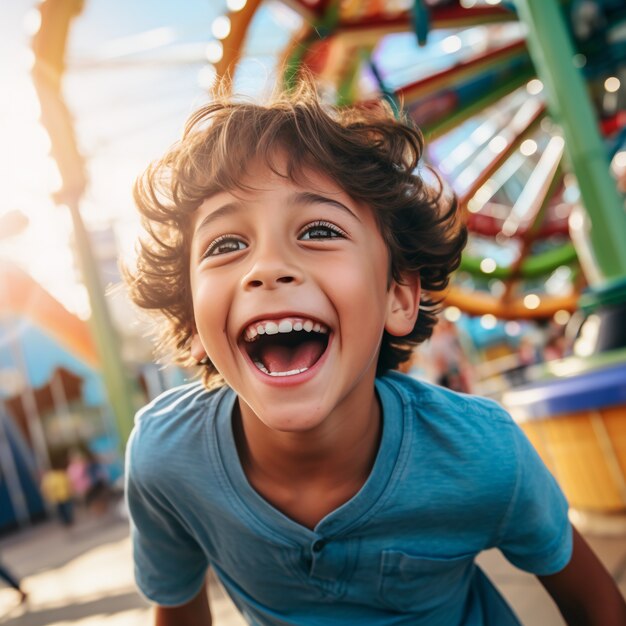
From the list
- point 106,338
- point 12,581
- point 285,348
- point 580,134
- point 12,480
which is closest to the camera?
point 285,348

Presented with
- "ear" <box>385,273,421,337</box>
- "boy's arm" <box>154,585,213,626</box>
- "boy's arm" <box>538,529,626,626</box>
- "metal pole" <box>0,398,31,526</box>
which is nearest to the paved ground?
"boy's arm" <box>538,529,626,626</box>

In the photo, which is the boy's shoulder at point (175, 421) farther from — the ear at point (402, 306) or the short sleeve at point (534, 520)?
the short sleeve at point (534, 520)

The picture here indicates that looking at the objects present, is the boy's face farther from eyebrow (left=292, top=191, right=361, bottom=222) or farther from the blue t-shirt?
the blue t-shirt

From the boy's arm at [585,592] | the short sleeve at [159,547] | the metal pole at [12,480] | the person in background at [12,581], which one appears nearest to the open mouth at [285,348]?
the short sleeve at [159,547]

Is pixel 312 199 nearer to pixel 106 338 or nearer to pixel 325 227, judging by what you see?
pixel 325 227

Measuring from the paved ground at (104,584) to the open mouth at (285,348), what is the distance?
3.96ft

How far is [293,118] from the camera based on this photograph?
1.10 metres

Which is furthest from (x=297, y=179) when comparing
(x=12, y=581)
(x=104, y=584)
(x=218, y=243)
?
(x=12, y=581)

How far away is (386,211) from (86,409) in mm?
11571

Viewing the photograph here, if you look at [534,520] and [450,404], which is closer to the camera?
[534,520]

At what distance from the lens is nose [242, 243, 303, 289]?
88 cm

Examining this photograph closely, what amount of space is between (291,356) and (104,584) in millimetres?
3267

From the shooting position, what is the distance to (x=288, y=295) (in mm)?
891

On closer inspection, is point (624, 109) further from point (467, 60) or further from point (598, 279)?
point (598, 279)
